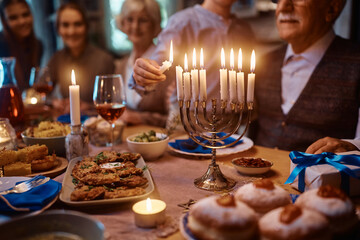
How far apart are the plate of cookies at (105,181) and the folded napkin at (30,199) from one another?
0.13 feet

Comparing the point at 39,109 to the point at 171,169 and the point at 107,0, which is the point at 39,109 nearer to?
the point at 171,169

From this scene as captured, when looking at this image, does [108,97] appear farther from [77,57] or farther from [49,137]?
Answer: [77,57]

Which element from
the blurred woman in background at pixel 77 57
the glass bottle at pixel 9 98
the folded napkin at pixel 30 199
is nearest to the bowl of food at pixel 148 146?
the folded napkin at pixel 30 199

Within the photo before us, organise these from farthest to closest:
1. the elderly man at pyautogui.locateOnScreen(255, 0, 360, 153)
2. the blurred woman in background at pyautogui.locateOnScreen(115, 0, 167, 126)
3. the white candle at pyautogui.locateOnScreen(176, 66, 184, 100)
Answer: the blurred woman in background at pyautogui.locateOnScreen(115, 0, 167, 126) < the elderly man at pyautogui.locateOnScreen(255, 0, 360, 153) < the white candle at pyautogui.locateOnScreen(176, 66, 184, 100)

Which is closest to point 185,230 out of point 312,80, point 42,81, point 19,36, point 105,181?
point 105,181

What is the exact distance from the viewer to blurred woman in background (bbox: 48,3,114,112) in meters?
4.08

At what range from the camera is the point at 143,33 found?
3611 mm

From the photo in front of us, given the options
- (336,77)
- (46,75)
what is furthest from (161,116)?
(336,77)

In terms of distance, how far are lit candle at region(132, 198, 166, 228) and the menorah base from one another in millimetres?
313

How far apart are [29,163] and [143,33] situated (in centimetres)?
251

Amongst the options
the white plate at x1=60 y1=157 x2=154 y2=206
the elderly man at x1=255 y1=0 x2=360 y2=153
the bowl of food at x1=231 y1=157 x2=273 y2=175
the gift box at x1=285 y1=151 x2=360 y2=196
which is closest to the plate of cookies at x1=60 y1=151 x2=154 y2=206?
the white plate at x1=60 y1=157 x2=154 y2=206

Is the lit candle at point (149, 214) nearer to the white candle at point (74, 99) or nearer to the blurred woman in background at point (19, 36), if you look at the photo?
the white candle at point (74, 99)

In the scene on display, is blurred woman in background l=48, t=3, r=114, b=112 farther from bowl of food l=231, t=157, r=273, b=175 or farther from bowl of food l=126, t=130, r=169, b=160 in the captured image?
bowl of food l=231, t=157, r=273, b=175

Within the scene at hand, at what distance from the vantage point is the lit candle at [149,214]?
0.96m
